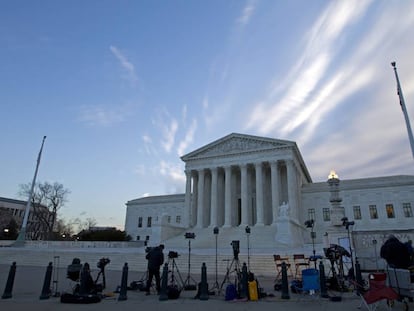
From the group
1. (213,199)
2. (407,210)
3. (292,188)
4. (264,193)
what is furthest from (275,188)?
(407,210)

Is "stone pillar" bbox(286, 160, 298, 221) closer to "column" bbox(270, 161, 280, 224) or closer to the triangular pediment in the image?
"column" bbox(270, 161, 280, 224)

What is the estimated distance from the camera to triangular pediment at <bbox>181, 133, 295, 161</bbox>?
4756 centimetres

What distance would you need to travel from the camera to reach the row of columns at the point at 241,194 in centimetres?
4538

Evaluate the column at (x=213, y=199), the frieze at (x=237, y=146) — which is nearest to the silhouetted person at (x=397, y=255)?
the frieze at (x=237, y=146)

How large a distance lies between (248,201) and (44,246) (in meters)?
28.3

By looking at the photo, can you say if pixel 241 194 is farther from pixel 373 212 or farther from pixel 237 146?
pixel 373 212

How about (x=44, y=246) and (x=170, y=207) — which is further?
(x=170, y=207)

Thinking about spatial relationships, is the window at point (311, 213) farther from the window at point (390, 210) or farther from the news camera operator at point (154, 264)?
the news camera operator at point (154, 264)

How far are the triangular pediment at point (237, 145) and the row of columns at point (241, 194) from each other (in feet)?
8.01

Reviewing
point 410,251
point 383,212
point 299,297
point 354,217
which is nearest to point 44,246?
point 299,297

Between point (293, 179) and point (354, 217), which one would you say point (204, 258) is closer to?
point (293, 179)

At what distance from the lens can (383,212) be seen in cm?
4947

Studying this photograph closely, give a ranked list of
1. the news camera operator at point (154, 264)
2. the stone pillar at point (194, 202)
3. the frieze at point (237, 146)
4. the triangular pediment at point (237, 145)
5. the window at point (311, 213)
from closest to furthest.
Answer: the news camera operator at point (154, 264), the triangular pediment at point (237, 145), the frieze at point (237, 146), the stone pillar at point (194, 202), the window at point (311, 213)

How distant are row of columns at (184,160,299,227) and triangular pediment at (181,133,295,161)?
2441mm
